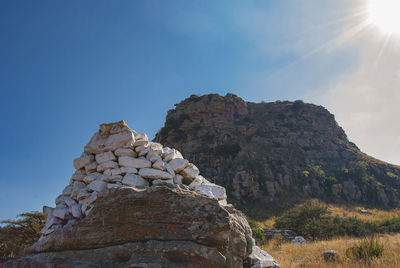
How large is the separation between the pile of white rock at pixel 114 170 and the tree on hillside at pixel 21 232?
8941 millimetres

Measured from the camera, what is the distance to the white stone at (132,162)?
4.84 m

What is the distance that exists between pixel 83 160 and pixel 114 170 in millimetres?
909

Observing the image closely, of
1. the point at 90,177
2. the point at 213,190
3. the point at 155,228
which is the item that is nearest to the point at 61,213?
the point at 90,177

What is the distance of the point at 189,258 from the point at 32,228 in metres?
12.6

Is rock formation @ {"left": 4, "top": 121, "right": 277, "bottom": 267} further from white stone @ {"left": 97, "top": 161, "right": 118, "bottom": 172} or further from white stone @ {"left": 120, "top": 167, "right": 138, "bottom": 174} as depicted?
white stone @ {"left": 97, "top": 161, "right": 118, "bottom": 172}

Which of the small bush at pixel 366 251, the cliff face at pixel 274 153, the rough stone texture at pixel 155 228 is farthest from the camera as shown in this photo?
the cliff face at pixel 274 153

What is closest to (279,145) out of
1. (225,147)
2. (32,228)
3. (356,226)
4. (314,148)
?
(314,148)

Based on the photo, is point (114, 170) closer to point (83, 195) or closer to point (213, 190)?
point (83, 195)

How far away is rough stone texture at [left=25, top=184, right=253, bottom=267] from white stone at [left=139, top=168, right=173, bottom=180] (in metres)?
1.02

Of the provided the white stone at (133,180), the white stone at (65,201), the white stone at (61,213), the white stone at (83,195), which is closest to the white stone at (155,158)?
the white stone at (133,180)

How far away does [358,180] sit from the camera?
1490 inches

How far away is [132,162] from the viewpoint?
191 inches

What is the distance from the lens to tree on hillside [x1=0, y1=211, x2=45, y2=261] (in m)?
11.3

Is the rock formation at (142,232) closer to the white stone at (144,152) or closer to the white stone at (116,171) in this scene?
the white stone at (116,171)
